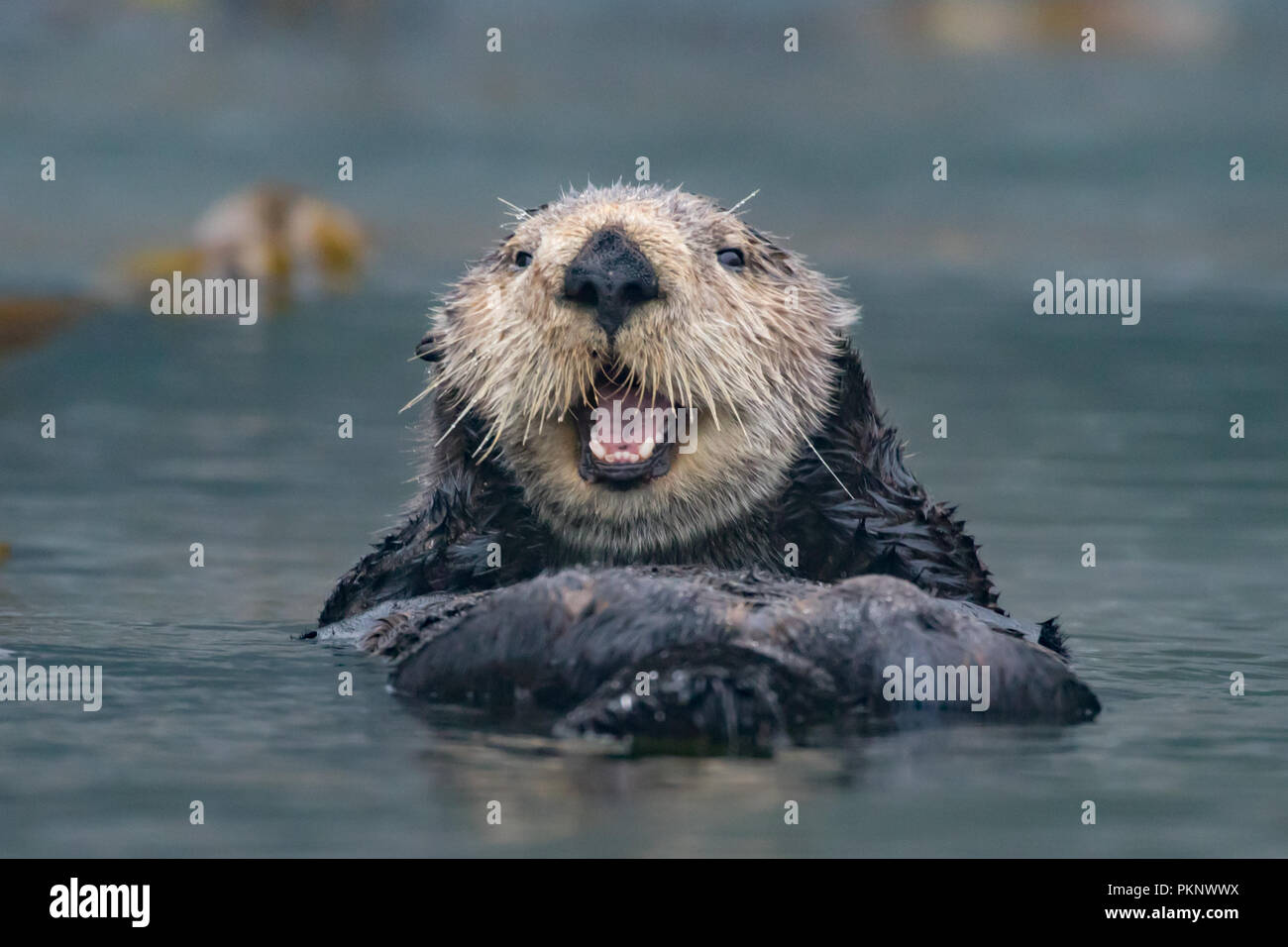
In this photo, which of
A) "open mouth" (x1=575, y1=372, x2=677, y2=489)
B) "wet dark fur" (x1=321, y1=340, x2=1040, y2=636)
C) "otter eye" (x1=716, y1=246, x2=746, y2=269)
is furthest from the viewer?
"otter eye" (x1=716, y1=246, x2=746, y2=269)

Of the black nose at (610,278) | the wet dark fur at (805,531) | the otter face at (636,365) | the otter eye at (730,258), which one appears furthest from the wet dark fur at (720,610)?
the black nose at (610,278)

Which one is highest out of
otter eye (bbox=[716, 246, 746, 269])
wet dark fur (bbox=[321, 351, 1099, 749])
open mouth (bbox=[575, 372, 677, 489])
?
otter eye (bbox=[716, 246, 746, 269])

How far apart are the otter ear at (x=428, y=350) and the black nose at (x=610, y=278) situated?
38.0 inches

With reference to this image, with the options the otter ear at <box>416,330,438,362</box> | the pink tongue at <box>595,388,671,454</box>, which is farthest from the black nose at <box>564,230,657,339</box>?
the otter ear at <box>416,330,438,362</box>

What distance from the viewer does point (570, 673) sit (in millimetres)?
5680

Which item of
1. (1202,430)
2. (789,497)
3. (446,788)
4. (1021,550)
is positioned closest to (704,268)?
(789,497)

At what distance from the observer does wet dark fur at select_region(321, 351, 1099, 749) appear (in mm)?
5527

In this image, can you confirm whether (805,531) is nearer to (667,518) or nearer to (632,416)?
(667,518)

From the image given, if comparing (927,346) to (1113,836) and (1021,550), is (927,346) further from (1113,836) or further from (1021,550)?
(1113,836)

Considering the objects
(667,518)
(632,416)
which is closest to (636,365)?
(632,416)

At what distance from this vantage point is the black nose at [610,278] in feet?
19.5

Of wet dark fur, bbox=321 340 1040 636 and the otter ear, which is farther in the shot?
the otter ear

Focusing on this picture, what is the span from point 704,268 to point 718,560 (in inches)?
34.9

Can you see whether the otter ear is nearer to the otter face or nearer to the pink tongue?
the otter face
